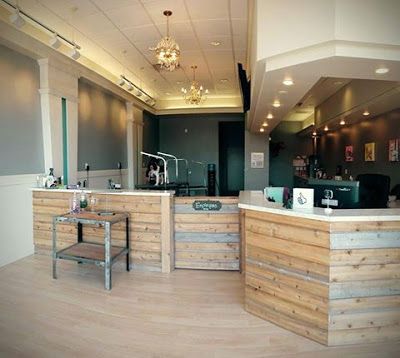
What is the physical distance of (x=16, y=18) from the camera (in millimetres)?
3727

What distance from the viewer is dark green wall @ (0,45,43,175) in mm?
4113

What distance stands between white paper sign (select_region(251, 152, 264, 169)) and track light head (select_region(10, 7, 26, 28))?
7.01m

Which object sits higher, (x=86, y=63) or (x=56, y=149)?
(x=86, y=63)

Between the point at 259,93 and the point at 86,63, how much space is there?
12.3 feet

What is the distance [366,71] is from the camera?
2977 mm

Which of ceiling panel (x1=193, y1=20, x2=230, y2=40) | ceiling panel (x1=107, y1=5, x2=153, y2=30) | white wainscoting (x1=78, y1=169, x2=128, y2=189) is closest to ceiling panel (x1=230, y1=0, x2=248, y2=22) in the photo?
ceiling panel (x1=193, y1=20, x2=230, y2=40)

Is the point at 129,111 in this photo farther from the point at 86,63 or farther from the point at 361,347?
the point at 361,347

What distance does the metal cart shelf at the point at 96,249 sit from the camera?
334cm

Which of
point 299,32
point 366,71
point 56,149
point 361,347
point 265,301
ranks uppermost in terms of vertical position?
point 299,32

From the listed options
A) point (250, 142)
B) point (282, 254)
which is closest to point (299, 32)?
point (282, 254)

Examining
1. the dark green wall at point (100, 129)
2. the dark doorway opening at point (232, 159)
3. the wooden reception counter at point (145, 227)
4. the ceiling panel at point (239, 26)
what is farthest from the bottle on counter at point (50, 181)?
the dark doorway opening at point (232, 159)

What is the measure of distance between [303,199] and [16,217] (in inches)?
155

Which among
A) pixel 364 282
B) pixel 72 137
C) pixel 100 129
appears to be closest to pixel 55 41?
pixel 72 137

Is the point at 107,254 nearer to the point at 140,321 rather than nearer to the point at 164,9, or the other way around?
the point at 140,321
